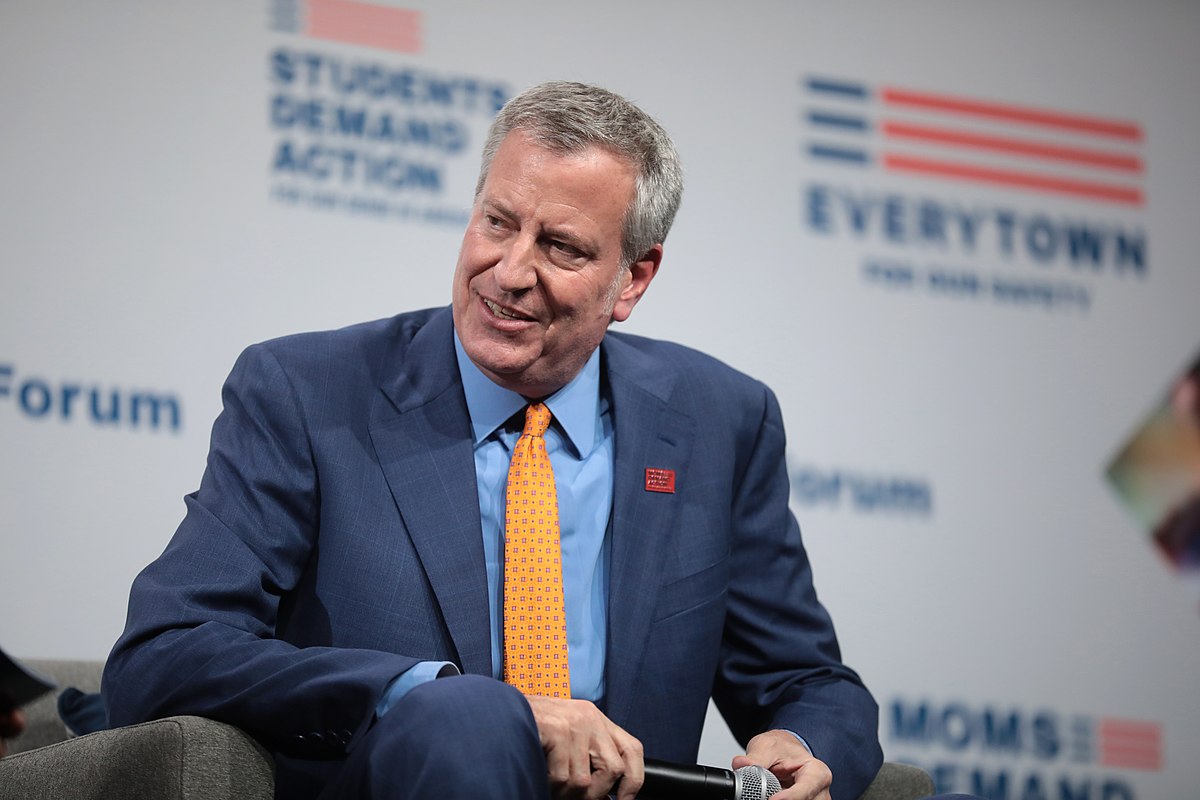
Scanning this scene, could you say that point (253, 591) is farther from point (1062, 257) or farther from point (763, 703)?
point (1062, 257)

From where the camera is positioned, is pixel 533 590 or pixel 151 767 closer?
pixel 151 767

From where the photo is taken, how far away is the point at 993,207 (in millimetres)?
3564

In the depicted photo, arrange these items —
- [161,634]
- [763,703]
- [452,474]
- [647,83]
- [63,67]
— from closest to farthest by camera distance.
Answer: [161,634]
[452,474]
[763,703]
[63,67]
[647,83]

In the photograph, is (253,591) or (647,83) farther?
(647,83)

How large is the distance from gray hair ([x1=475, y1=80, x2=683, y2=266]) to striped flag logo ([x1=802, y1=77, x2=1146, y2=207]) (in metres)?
1.41

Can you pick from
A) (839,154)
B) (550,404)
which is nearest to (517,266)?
(550,404)

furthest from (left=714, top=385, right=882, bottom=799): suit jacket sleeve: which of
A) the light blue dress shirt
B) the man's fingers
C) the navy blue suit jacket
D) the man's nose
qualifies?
the man's fingers

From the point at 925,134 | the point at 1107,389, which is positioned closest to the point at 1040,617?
the point at 1107,389

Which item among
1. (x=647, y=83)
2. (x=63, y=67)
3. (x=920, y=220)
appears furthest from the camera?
(x=920, y=220)

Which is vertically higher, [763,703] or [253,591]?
[253,591]

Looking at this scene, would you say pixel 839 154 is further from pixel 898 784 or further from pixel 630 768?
pixel 630 768

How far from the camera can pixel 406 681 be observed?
4.92 feet

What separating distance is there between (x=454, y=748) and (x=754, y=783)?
477 mm

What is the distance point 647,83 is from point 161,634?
211cm
